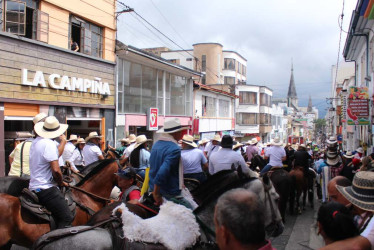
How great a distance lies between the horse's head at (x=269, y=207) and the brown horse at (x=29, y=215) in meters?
2.90

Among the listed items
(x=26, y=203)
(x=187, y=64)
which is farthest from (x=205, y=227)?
(x=187, y=64)

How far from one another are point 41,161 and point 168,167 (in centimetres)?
203

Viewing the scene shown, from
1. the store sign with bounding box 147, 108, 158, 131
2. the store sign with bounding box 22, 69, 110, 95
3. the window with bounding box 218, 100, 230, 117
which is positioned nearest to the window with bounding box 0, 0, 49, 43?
the store sign with bounding box 22, 69, 110, 95

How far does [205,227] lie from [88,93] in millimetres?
11855

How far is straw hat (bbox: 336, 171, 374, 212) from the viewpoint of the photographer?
127 inches

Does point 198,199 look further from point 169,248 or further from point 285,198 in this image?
point 285,198

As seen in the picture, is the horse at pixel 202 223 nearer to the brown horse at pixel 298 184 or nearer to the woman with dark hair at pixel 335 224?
the woman with dark hair at pixel 335 224

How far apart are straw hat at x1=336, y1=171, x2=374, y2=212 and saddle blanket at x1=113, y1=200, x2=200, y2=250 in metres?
1.68

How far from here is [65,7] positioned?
1348 centimetres

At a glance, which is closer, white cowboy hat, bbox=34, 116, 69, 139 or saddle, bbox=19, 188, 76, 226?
saddle, bbox=19, 188, 76, 226

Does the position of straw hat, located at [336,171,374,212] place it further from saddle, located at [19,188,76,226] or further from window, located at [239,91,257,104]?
window, located at [239,91,257,104]

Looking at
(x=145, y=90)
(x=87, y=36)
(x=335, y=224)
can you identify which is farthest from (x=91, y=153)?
(x=145, y=90)

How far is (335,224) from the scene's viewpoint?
2564mm

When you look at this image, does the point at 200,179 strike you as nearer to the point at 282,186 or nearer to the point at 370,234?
the point at 282,186
